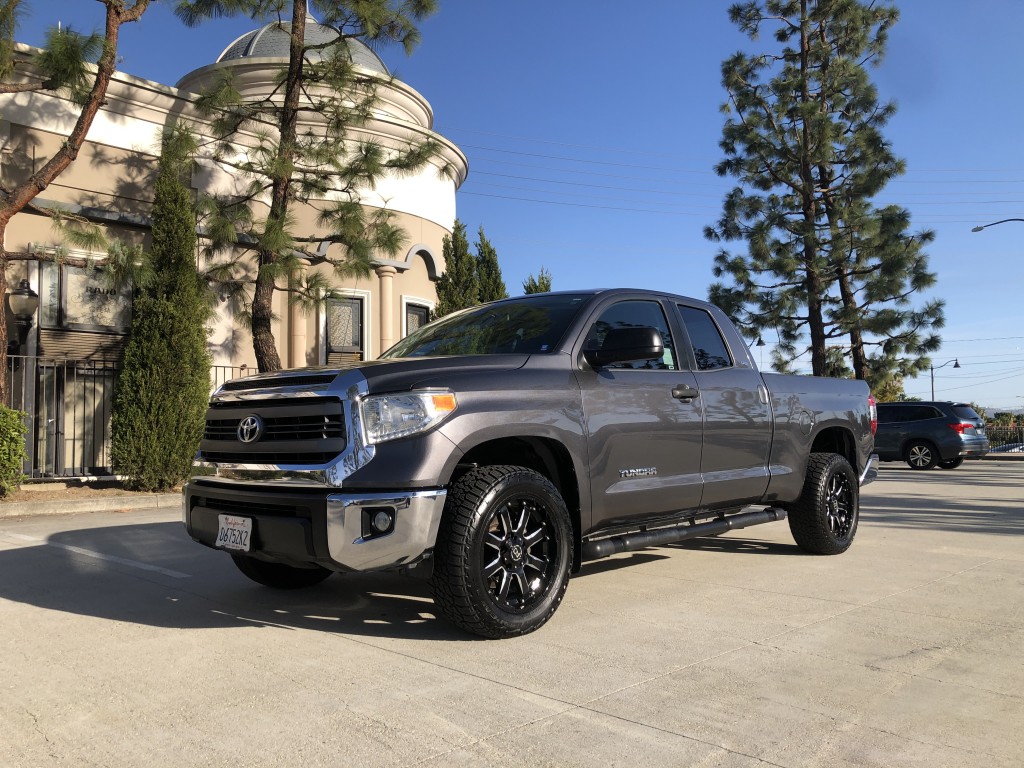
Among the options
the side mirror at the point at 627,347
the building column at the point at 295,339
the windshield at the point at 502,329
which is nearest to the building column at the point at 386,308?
the building column at the point at 295,339

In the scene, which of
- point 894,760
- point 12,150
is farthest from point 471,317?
point 12,150

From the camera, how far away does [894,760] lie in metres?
2.80

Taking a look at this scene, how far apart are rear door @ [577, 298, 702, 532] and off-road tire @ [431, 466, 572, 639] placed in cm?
40

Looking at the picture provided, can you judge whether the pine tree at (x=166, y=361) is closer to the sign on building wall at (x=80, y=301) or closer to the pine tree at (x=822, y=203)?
the sign on building wall at (x=80, y=301)

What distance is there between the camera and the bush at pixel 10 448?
34.2ft

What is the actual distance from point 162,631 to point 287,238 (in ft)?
30.3

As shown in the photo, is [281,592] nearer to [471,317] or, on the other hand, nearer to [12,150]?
[471,317]

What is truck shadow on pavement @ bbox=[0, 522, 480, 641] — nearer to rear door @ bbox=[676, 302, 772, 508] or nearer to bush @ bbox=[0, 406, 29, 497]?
rear door @ bbox=[676, 302, 772, 508]

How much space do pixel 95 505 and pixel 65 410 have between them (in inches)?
137

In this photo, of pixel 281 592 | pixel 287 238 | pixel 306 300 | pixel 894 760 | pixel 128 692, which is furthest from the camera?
pixel 306 300

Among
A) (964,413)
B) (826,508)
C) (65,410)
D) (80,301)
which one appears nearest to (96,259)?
(80,301)

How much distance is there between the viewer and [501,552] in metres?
4.21

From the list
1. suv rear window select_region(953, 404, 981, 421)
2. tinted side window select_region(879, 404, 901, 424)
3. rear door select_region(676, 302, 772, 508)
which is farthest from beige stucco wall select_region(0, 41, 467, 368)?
suv rear window select_region(953, 404, 981, 421)

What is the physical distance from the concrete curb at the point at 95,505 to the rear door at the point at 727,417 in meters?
7.90
